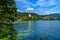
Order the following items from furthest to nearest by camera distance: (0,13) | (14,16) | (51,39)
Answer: (51,39) < (14,16) < (0,13)

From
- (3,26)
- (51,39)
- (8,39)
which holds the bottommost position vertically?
(51,39)

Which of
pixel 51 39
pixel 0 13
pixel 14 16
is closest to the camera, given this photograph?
pixel 0 13

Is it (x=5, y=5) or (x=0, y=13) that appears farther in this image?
(x=5, y=5)

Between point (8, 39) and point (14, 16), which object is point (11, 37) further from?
point (14, 16)

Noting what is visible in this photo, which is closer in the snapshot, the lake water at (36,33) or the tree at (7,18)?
the tree at (7,18)

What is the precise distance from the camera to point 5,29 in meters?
10.7

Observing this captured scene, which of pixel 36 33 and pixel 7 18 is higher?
pixel 7 18

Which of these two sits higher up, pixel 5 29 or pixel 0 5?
pixel 0 5

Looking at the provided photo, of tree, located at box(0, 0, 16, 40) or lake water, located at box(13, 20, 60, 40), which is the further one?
lake water, located at box(13, 20, 60, 40)

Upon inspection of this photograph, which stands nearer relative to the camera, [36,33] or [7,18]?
[7,18]

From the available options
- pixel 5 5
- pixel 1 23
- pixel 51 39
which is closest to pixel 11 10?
pixel 5 5

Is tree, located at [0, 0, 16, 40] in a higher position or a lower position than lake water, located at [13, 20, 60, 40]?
higher

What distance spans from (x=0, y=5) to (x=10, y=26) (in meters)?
1.14

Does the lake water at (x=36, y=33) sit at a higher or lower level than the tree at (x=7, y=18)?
lower
